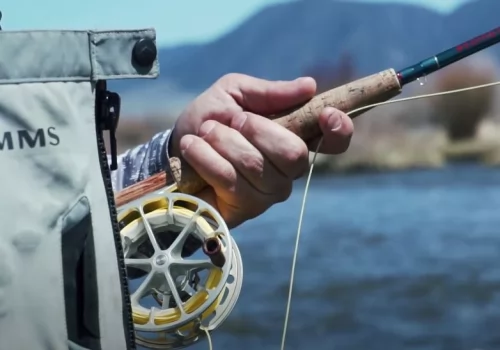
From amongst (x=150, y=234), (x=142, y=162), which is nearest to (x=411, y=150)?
(x=142, y=162)

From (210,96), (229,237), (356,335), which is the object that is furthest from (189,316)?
(356,335)

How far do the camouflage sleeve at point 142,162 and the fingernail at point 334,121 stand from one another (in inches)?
9.2

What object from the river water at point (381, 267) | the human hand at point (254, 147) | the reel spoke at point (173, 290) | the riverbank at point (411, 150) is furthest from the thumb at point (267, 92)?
the riverbank at point (411, 150)

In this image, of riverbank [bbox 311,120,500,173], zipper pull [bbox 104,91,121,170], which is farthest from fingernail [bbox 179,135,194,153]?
riverbank [bbox 311,120,500,173]

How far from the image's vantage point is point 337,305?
7.36m

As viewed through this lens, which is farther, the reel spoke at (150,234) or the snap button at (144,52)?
the reel spoke at (150,234)

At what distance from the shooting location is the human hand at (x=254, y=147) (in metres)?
1.22

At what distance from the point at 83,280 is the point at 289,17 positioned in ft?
34.4

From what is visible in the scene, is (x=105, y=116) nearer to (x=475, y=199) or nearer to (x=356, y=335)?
(x=356, y=335)

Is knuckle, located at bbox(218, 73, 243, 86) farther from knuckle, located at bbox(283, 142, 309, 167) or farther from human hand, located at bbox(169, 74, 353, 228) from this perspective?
knuckle, located at bbox(283, 142, 309, 167)

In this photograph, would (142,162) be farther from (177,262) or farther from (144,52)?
(144,52)

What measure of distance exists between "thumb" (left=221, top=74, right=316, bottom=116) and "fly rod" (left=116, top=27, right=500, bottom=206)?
1 cm

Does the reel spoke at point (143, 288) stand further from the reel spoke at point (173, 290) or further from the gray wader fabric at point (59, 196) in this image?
the gray wader fabric at point (59, 196)

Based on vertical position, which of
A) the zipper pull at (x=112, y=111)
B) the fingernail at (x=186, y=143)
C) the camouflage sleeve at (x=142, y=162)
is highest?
the zipper pull at (x=112, y=111)
